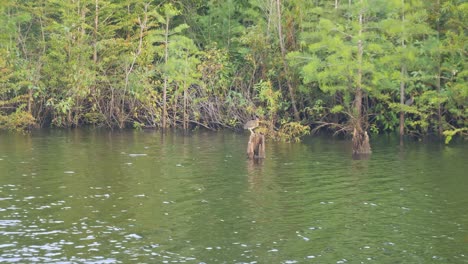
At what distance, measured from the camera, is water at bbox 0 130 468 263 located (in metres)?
18.7

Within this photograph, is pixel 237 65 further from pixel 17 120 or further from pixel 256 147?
pixel 256 147

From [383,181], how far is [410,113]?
17411mm

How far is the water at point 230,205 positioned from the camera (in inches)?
738

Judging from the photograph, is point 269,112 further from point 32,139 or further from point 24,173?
point 24,173

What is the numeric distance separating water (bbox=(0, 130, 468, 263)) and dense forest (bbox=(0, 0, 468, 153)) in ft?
15.0

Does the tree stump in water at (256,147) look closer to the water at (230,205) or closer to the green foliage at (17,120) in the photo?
the water at (230,205)

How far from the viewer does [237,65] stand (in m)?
49.6

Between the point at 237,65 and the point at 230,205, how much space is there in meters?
26.1

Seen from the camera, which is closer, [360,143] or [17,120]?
[360,143]

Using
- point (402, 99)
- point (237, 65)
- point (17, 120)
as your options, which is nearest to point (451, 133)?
point (402, 99)

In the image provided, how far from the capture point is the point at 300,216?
22.5m

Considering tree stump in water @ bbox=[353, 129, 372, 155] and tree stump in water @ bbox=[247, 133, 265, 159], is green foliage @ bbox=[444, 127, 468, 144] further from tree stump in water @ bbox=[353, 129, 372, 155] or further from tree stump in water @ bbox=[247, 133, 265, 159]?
tree stump in water @ bbox=[247, 133, 265, 159]

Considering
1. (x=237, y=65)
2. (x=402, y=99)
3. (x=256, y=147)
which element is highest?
(x=237, y=65)

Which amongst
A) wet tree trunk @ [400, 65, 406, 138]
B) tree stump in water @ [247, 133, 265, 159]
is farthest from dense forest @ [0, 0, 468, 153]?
tree stump in water @ [247, 133, 265, 159]
